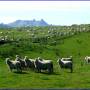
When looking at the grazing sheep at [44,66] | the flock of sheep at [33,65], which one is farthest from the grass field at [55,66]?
the grazing sheep at [44,66]

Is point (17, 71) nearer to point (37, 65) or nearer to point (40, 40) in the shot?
point (37, 65)

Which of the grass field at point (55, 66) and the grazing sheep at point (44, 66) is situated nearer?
the grass field at point (55, 66)

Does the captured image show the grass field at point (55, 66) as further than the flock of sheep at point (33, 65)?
No

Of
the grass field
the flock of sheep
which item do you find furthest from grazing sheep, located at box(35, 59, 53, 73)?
the grass field

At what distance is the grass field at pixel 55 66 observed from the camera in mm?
36062

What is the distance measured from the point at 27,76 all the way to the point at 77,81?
19.8ft

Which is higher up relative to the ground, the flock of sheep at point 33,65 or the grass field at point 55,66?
the flock of sheep at point 33,65

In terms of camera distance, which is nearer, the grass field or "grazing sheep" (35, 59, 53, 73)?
the grass field

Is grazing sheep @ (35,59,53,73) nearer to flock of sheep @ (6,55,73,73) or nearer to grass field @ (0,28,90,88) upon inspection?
flock of sheep @ (6,55,73,73)

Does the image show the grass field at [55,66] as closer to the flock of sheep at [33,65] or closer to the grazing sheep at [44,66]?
the flock of sheep at [33,65]

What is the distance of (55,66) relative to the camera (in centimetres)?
5284

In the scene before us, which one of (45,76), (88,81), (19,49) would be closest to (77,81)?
(88,81)

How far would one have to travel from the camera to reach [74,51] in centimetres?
7875

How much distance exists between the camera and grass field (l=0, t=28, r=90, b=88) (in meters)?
36.1
